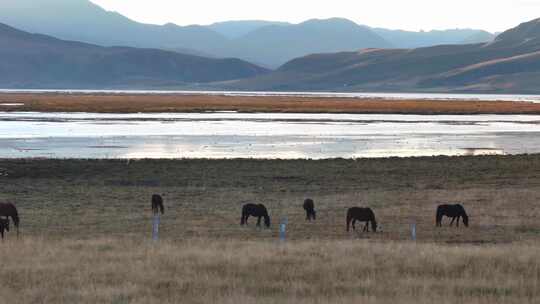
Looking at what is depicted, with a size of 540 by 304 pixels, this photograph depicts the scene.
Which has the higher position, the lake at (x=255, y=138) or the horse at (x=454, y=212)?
the lake at (x=255, y=138)

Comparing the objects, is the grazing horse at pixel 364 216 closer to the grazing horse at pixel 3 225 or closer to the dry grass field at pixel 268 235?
the dry grass field at pixel 268 235

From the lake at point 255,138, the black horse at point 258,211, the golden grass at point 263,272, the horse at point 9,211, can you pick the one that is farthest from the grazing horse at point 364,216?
the lake at point 255,138

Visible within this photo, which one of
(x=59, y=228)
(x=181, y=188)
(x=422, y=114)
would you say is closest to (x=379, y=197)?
(x=181, y=188)

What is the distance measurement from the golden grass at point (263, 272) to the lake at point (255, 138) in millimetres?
30712

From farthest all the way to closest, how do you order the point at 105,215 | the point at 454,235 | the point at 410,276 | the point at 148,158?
the point at 148,158 < the point at 105,215 < the point at 454,235 < the point at 410,276

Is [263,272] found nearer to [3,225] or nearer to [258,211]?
[3,225]

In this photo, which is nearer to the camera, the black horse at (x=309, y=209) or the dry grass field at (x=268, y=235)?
the dry grass field at (x=268, y=235)

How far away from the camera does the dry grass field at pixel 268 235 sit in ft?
49.0

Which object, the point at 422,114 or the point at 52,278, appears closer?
the point at 52,278

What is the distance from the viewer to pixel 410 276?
53.1 ft

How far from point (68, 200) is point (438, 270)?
18375mm

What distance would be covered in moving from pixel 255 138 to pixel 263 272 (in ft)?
161

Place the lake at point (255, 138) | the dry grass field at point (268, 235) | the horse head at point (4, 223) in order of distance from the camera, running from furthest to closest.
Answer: the lake at point (255, 138) < the horse head at point (4, 223) < the dry grass field at point (268, 235)

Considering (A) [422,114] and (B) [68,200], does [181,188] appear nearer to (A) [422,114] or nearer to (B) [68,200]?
(B) [68,200]
